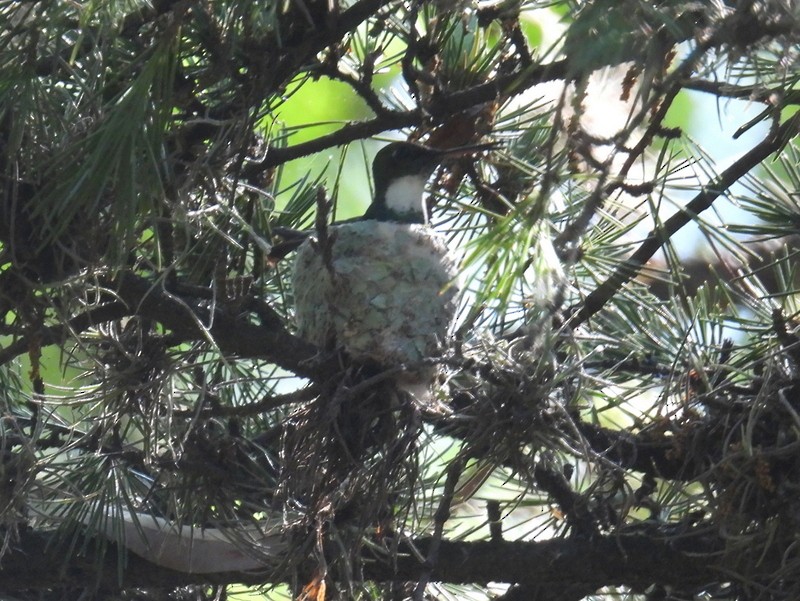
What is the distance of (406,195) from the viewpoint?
81.7 inches

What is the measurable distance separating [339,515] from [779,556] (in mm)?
620

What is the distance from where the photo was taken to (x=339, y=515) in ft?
5.15

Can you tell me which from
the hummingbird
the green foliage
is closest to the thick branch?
the green foliage

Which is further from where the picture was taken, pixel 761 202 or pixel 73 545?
pixel 73 545

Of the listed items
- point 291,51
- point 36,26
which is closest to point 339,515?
point 291,51

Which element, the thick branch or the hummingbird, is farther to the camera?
the hummingbird

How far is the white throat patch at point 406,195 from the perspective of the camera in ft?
6.71

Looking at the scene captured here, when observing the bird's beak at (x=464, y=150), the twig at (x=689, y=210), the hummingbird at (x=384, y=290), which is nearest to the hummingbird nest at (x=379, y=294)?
the hummingbird at (x=384, y=290)

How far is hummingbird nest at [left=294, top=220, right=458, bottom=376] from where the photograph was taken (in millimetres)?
1655

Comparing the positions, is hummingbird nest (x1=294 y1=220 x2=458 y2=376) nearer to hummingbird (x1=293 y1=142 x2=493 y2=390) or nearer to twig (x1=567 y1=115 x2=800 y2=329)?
hummingbird (x1=293 y1=142 x2=493 y2=390)

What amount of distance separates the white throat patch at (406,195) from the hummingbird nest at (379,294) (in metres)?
0.16

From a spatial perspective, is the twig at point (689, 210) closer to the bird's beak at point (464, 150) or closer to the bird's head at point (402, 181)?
the bird's beak at point (464, 150)

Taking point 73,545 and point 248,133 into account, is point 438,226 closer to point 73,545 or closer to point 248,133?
point 248,133

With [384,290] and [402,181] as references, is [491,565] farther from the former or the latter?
[402,181]
